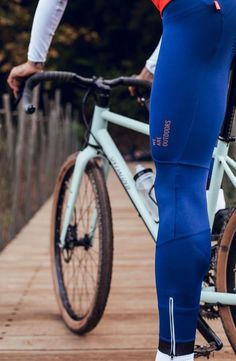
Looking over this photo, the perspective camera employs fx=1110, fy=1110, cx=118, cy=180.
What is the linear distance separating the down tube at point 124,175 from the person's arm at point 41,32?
1.24 feet

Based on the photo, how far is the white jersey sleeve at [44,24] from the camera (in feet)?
11.7

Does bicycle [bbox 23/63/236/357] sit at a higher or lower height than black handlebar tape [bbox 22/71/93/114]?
lower

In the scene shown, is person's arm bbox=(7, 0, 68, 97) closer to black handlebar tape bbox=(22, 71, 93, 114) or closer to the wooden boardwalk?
black handlebar tape bbox=(22, 71, 93, 114)

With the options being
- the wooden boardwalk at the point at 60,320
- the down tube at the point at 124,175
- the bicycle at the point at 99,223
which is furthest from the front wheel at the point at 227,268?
the wooden boardwalk at the point at 60,320

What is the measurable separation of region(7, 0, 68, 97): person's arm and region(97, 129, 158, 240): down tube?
379 mm

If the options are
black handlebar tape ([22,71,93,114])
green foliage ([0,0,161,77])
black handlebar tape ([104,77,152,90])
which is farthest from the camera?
green foliage ([0,0,161,77])

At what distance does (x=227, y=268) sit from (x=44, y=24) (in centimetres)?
102

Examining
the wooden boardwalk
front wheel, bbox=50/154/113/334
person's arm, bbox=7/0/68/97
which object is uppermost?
person's arm, bbox=7/0/68/97

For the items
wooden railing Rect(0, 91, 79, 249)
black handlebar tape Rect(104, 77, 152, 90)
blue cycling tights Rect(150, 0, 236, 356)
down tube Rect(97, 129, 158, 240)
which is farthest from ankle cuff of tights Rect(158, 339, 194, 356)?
wooden railing Rect(0, 91, 79, 249)

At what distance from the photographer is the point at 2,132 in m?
8.52

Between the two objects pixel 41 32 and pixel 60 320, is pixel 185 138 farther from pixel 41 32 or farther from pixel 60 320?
pixel 60 320

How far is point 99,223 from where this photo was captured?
160 inches

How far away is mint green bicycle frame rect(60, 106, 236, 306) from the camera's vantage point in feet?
10.8

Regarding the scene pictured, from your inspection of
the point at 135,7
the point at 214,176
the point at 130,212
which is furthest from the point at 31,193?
the point at 135,7
